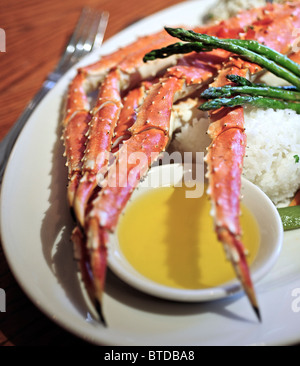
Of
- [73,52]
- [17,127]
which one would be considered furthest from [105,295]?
[73,52]

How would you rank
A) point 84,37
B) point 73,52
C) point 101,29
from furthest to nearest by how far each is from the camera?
point 101,29
point 84,37
point 73,52

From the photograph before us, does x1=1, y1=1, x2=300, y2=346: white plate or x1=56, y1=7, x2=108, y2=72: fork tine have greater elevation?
x1=56, y1=7, x2=108, y2=72: fork tine

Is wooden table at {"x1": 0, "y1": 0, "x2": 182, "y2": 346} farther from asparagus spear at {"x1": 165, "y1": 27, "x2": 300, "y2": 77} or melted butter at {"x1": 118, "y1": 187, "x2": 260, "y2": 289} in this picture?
asparagus spear at {"x1": 165, "y1": 27, "x2": 300, "y2": 77}

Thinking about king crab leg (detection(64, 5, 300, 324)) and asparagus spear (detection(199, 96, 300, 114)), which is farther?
asparagus spear (detection(199, 96, 300, 114))

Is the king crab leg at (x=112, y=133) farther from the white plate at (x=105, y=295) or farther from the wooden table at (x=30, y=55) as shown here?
the wooden table at (x=30, y=55)

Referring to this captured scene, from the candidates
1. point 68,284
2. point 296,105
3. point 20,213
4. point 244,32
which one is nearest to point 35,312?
point 68,284
